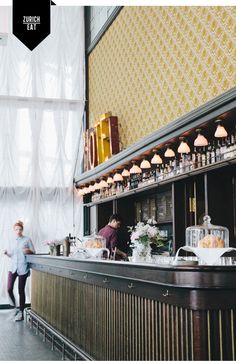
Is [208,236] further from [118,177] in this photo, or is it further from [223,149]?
[118,177]

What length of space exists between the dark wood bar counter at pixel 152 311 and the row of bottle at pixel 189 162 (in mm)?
1958

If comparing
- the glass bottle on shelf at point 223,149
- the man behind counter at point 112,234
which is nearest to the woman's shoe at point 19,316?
the man behind counter at point 112,234

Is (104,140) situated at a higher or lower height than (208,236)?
higher

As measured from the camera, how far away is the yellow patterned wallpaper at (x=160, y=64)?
659 centimetres

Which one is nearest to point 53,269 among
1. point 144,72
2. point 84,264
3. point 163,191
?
point 84,264

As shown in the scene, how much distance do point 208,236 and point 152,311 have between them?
71 centimetres

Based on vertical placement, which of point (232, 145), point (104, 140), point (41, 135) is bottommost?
point (232, 145)

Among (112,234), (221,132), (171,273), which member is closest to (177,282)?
(171,273)

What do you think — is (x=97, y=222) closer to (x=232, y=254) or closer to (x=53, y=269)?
(x=53, y=269)

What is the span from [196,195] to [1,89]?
619cm

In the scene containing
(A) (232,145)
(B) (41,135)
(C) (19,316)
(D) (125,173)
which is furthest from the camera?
(B) (41,135)

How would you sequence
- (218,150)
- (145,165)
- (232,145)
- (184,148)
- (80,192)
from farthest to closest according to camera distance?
1. (80,192)
2. (145,165)
3. (184,148)
4. (218,150)
5. (232,145)

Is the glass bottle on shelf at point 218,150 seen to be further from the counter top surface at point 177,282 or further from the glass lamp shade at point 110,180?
the glass lamp shade at point 110,180

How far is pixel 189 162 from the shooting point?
273 inches
